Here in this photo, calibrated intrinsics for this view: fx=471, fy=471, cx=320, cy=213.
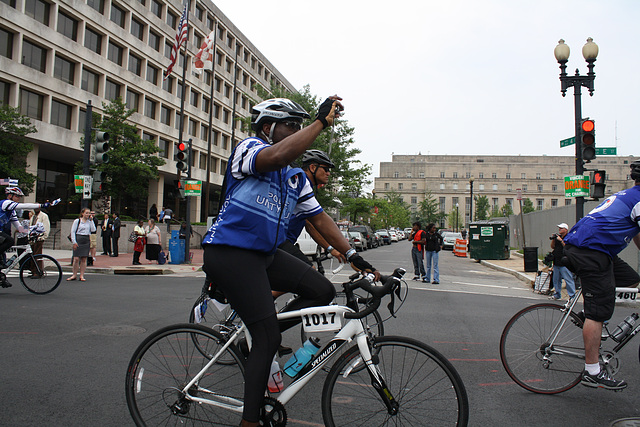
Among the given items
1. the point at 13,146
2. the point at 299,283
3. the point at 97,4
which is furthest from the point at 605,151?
the point at 97,4

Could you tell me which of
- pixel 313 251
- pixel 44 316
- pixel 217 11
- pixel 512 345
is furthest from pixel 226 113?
pixel 512 345

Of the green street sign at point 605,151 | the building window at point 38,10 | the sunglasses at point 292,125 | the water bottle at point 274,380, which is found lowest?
the water bottle at point 274,380

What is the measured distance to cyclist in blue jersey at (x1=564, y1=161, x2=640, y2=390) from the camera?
11.8ft

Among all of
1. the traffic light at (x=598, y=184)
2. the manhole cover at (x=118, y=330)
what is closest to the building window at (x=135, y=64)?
the traffic light at (x=598, y=184)

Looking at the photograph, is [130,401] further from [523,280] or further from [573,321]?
[523,280]

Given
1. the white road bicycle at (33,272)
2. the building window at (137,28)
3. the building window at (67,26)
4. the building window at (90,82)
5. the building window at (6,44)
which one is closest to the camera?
the white road bicycle at (33,272)

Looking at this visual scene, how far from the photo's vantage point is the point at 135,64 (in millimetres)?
38562

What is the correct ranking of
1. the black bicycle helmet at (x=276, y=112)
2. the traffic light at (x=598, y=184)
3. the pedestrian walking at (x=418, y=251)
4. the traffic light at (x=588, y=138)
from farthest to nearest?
the pedestrian walking at (x=418, y=251) < the traffic light at (x=588, y=138) < the traffic light at (x=598, y=184) < the black bicycle helmet at (x=276, y=112)

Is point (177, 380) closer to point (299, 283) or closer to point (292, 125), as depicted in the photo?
point (299, 283)

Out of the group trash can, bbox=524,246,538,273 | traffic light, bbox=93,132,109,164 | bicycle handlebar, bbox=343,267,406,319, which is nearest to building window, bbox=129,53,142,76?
traffic light, bbox=93,132,109,164

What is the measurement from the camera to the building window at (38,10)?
28.1 m

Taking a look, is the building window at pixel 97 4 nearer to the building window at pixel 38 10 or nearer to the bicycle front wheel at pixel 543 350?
the building window at pixel 38 10

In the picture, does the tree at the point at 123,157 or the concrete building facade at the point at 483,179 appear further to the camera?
the concrete building facade at the point at 483,179

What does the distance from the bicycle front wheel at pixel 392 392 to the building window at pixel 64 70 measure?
3367 centimetres
